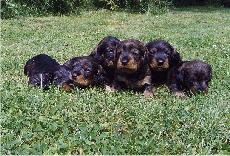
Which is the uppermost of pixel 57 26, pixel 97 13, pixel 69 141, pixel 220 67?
pixel 97 13

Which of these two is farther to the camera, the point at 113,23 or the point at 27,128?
the point at 113,23

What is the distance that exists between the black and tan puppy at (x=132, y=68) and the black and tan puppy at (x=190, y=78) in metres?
0.56

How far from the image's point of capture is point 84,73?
4.72m

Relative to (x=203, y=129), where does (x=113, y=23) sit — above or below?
above

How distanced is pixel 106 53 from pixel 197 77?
1.92 meters

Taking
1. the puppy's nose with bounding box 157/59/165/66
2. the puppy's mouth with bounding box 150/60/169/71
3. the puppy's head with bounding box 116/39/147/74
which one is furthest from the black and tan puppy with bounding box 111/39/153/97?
the puppy's nose with bounding box 157/59/165/66

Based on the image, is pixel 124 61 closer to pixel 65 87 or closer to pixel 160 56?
pixel 160 56

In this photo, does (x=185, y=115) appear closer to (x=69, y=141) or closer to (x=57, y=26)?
(x=69, y=141)

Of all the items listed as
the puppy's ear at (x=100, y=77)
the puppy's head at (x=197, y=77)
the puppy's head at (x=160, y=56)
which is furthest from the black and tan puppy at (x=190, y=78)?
the puppy's ear at (x=100, y=77)

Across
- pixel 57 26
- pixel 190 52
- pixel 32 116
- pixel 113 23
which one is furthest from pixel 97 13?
pixel 32 116

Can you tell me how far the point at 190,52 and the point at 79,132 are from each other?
A: 5.73 m

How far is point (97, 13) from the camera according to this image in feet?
58.0

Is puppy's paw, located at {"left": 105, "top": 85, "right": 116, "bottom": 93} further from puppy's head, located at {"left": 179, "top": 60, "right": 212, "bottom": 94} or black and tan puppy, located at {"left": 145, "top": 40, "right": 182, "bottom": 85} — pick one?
puppy's head, located at {"left": 179, "top": 60, "right": 212, "bottom": 94}

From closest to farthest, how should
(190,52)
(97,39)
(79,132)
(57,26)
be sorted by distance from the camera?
(79,132), (190,52), (97,39), (57,26)
